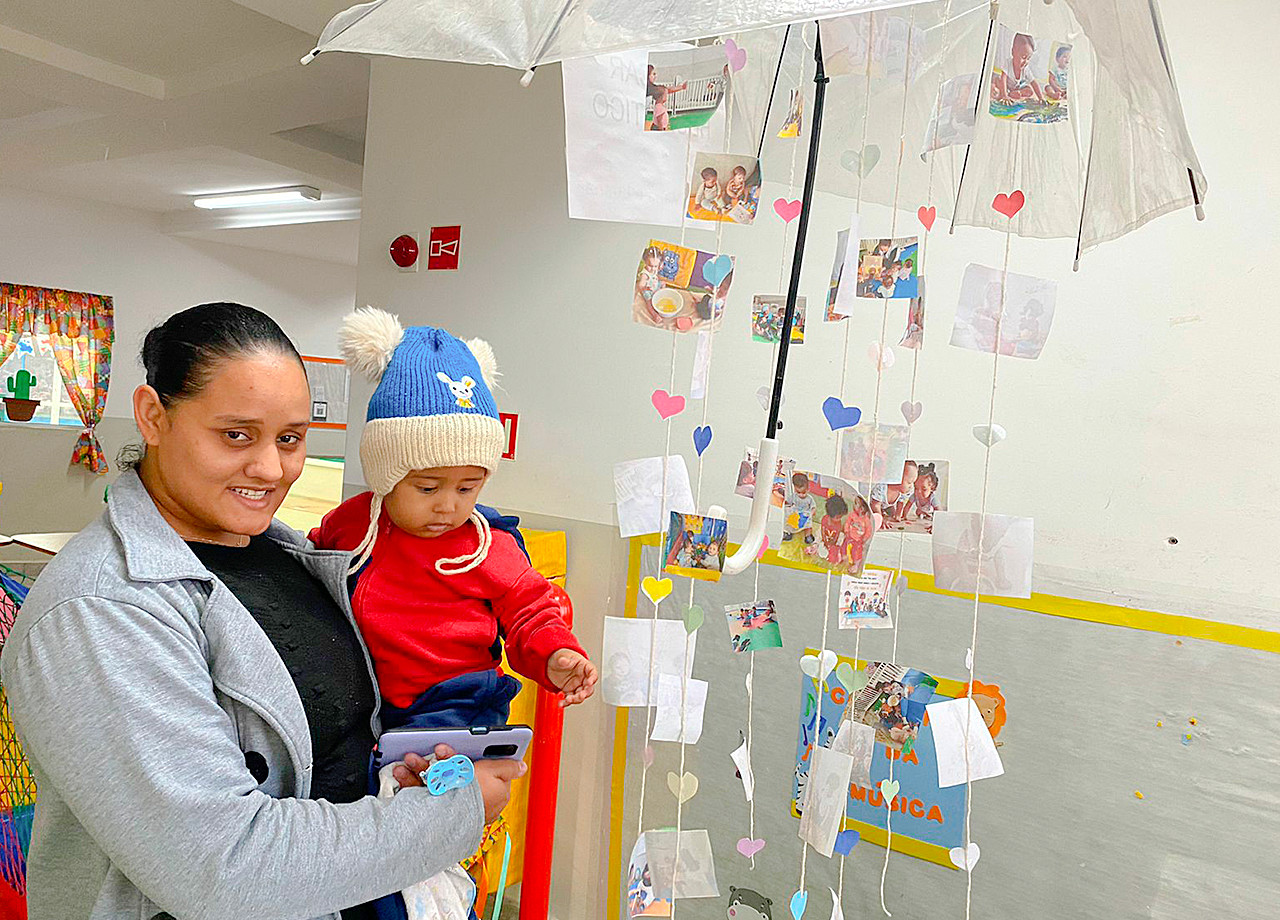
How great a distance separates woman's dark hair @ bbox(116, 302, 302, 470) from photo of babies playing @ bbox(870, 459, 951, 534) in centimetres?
75

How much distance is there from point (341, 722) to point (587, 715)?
4.84ft

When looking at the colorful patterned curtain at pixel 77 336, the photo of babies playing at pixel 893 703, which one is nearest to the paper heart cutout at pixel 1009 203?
the photo of babies playing at pixel 893 703

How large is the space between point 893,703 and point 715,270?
60cm

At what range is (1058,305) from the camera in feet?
6.15

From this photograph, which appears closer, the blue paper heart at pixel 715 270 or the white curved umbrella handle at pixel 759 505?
the white curved umbrella handle at pixel 759 505

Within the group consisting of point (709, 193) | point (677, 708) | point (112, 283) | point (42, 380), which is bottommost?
point (677, 708)

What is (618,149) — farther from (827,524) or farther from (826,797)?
(826,797)

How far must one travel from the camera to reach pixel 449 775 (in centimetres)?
115

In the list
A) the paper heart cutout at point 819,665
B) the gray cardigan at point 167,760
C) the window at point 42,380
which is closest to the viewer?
the gray cardigan at point 167,760

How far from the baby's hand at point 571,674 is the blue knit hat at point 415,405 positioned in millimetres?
291

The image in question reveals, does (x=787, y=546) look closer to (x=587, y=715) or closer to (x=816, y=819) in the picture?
(x=816, y=819)

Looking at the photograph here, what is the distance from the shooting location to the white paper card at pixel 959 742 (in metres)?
1.16

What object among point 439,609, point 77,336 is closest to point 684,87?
point 439,609

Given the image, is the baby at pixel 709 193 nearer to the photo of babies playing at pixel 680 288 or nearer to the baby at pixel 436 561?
the photo of babies playing at pixel 680 288
